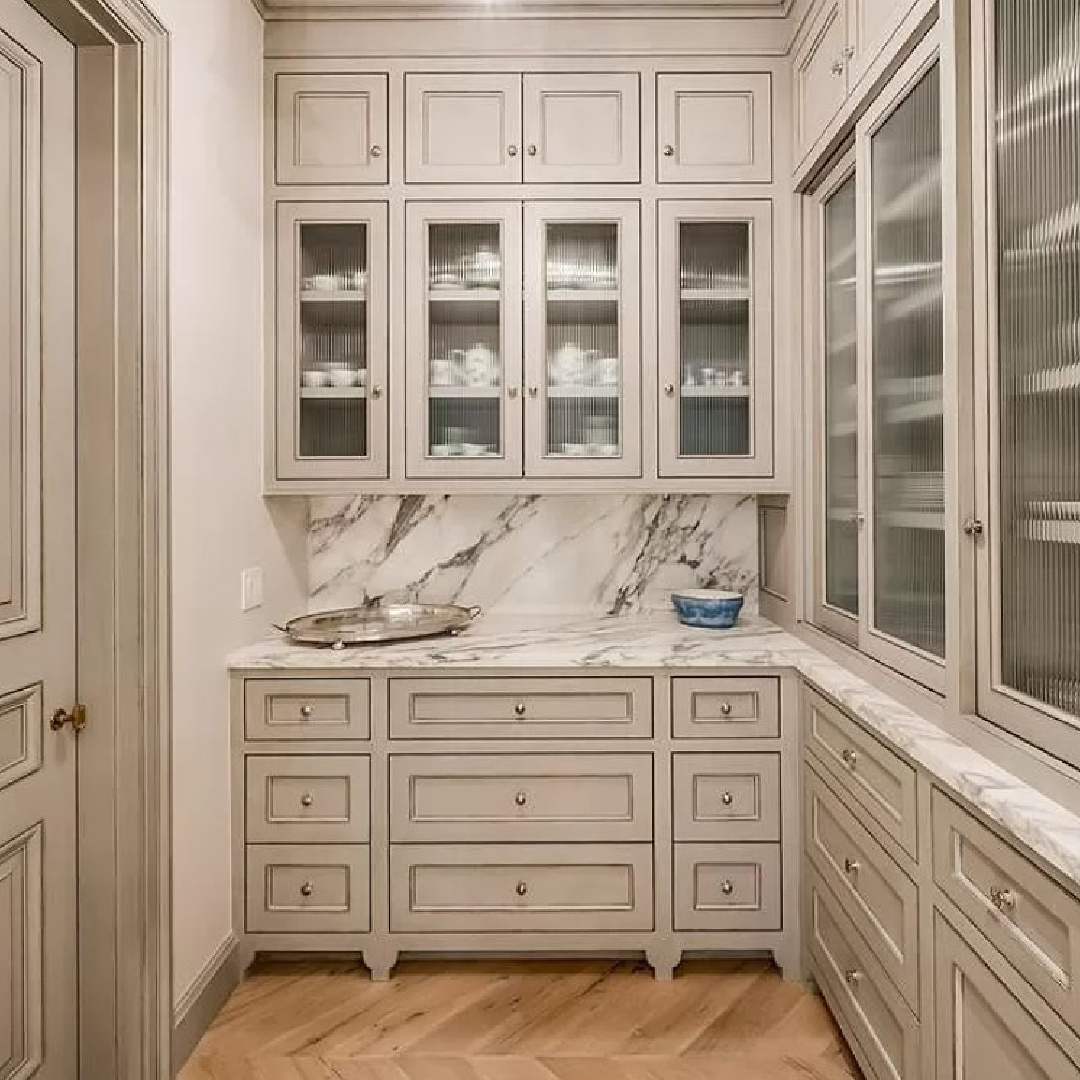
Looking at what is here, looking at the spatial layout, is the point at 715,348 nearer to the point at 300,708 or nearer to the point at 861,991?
the point at 300,708

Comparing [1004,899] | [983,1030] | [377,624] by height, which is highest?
[377,624]

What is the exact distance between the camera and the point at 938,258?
6.17 ft

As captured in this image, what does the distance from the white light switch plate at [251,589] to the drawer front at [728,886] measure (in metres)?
1.42

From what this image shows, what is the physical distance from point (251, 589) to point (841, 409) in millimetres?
1774

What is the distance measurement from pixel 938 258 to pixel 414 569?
208cm

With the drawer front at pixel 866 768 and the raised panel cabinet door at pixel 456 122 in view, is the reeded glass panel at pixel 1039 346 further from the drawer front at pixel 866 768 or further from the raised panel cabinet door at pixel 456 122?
the raised panel cabinet door at pixel 456 122

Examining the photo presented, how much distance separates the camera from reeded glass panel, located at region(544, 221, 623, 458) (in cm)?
299

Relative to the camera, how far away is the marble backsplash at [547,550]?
339 centimetres

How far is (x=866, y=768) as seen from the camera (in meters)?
2.07

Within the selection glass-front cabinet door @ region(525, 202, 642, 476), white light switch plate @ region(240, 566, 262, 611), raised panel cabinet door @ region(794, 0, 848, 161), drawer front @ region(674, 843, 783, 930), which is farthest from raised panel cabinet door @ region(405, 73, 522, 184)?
drawer front @ region(674, 843, 783, 930)

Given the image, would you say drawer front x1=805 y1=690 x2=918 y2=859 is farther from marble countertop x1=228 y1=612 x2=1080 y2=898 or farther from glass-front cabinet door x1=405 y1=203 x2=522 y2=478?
glass-front cabinet door x1=405 y1=203 x2=522 y2=478

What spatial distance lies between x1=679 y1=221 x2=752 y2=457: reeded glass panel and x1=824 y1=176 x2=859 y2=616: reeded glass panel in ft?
1.03

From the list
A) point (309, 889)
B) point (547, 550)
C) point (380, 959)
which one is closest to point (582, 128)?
point (547, 550)

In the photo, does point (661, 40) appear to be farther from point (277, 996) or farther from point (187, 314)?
point (277, 996)
